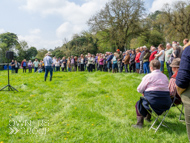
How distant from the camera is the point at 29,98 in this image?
22.2 feet

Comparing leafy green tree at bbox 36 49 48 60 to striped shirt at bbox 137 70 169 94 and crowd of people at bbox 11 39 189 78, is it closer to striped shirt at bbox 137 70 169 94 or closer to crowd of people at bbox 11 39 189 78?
crowd of people at bbox 11 39 189 78

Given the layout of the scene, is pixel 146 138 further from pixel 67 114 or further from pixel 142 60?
pixel 142 60

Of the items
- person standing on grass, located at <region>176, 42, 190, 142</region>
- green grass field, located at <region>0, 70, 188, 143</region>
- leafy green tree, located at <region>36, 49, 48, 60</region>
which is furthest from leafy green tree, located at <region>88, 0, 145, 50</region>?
leafy green tree, located at <region>36, 49, 48, 60</region>

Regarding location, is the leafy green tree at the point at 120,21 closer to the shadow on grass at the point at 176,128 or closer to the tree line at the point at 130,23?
the tree line at the point at 130,23

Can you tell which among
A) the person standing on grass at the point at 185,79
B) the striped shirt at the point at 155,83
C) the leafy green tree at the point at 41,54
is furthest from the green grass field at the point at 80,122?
the leafy green tree at the point at 41,54

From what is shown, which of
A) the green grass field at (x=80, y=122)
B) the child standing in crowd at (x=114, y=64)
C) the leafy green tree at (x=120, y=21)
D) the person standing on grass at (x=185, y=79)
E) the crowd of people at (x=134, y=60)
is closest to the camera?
the person standing on grass at (x=185, y=79)

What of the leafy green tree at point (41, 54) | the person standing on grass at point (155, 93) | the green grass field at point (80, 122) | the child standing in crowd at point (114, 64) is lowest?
the green grass field at point (80, 122)

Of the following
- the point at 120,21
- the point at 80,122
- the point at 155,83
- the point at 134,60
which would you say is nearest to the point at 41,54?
the point at 120,21

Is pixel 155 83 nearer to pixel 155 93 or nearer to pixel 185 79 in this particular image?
pixel 155 93

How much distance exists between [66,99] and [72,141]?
324 cm

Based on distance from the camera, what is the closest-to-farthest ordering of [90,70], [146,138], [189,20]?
1. [146,138]
2. [90,70]
3. [189,20]

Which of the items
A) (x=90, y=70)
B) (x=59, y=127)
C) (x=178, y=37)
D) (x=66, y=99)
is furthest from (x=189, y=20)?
(x=59, y=127)

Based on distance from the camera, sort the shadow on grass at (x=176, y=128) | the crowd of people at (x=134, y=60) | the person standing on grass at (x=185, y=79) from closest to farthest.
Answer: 1. the person standing on grass at (x=185, y=79)
2. the shadow on grass at (x=176, y=128)
3. the crowd of people at (x=134, y=60)

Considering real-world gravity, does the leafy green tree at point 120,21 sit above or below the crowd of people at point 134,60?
above
